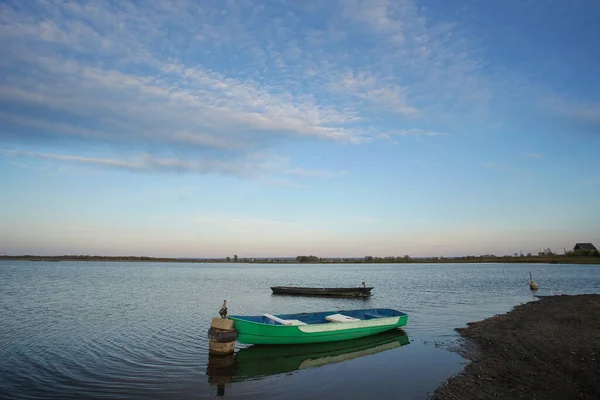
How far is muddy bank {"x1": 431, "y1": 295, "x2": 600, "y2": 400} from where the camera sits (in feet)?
35.3

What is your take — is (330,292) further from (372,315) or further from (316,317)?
(316,317)

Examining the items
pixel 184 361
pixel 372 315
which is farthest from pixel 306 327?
pixel 372 315

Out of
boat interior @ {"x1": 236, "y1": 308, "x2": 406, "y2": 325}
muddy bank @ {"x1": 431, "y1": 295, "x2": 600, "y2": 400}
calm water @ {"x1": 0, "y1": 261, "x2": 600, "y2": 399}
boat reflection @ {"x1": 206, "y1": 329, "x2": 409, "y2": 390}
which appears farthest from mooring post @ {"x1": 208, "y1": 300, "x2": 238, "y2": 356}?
muddy bank @ {"x1": 431, "y1": 295, "x2": 600, "y2": 400}

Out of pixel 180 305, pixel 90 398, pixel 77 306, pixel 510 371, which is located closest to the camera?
pixel 90 398

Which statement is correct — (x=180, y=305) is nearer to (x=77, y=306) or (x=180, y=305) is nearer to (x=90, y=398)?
(x=77, y=306)

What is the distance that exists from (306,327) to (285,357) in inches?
→ 84.7

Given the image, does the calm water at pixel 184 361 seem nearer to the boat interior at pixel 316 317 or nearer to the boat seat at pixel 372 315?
the boat interior at pixel 316 317

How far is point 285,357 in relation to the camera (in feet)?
54.0

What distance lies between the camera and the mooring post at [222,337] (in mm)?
15828

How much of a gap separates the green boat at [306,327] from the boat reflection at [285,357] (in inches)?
14.4

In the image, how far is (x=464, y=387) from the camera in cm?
1139

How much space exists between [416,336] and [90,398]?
15915 mm

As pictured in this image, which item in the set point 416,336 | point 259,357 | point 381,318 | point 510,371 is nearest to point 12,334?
point 259,357

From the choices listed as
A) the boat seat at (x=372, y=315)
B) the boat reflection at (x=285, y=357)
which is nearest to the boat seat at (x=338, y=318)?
the boat reflection at (x=285, y=357)
